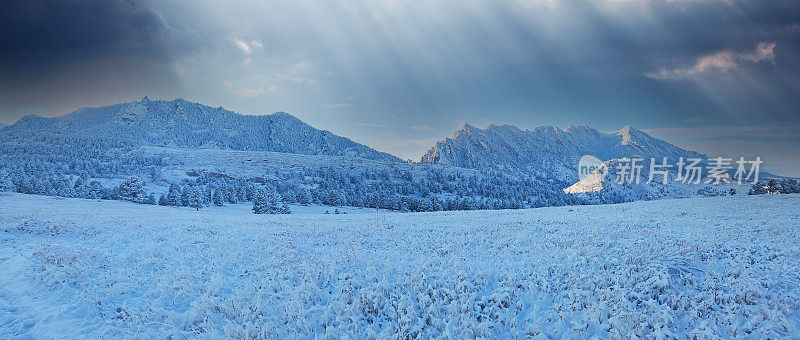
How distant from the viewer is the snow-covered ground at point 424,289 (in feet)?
21.1

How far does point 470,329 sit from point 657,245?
9.45 metres

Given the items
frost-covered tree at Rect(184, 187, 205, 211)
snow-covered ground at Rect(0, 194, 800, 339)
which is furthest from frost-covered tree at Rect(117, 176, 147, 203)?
snow-covered ground at Rect(0, 194, 800, 339)

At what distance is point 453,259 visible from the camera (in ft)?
34.7

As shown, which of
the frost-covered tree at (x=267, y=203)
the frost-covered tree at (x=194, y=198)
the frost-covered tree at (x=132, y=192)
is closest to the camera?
the frost-covered tree at (x=132, y=192)

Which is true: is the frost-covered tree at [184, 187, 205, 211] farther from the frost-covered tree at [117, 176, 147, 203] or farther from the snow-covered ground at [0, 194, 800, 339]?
the snow-covered ground at [0, 194, 800, 339]

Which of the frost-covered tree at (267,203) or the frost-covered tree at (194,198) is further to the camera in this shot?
the frost-covered tree at (194,198)

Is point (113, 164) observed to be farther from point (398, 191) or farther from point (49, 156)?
point (398, 191)

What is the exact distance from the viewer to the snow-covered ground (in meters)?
6.44

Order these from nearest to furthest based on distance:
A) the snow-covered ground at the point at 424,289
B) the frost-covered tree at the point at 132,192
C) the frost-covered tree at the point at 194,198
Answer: the snow-covered ground at the point at 424,289, the frost-covered tree at the point at 132,192, the frost-covered tree at the point at 194,198

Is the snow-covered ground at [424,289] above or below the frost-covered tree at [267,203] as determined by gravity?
above

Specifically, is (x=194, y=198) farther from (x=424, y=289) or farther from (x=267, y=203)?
(x=424, y=289)

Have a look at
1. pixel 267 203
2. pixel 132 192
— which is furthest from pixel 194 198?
pixel 267 203

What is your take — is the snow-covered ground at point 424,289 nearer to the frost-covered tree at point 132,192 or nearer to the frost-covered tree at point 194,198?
the frost-covered tree at point 194,198

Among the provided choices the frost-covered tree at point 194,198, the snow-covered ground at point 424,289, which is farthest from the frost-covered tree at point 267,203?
the snow-covered ground at point 424,289
